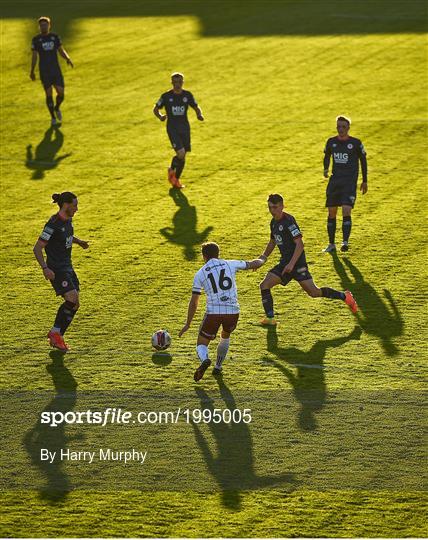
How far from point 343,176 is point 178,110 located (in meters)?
5.48

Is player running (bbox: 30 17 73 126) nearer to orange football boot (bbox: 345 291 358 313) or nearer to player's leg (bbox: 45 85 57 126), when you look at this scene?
player's leg (bbox: 45 85 57 126)

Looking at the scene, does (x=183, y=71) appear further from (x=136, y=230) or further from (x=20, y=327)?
(x=20, y=327)

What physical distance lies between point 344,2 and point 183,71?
11390 mm

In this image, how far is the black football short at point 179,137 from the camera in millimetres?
25969

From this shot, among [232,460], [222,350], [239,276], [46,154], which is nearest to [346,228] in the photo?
[239,276]

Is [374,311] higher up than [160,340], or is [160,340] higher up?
[160,340]

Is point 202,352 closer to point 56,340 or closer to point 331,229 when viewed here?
point 56,340

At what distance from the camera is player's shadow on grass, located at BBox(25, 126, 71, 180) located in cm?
2839

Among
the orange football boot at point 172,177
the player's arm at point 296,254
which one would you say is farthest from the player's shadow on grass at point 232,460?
the orange football boot at point 172,177

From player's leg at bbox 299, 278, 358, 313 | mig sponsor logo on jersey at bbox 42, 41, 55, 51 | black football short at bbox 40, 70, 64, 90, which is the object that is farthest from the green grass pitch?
mig sponsor logo on jersey at bbox 42, 41, 55, 51

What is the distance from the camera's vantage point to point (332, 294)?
1820 cm

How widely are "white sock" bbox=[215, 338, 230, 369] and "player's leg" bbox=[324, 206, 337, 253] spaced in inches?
252

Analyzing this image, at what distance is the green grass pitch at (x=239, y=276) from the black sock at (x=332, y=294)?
1.43 feet

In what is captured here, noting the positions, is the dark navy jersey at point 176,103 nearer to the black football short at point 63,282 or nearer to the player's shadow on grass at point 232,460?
the black football short at point 63,282
